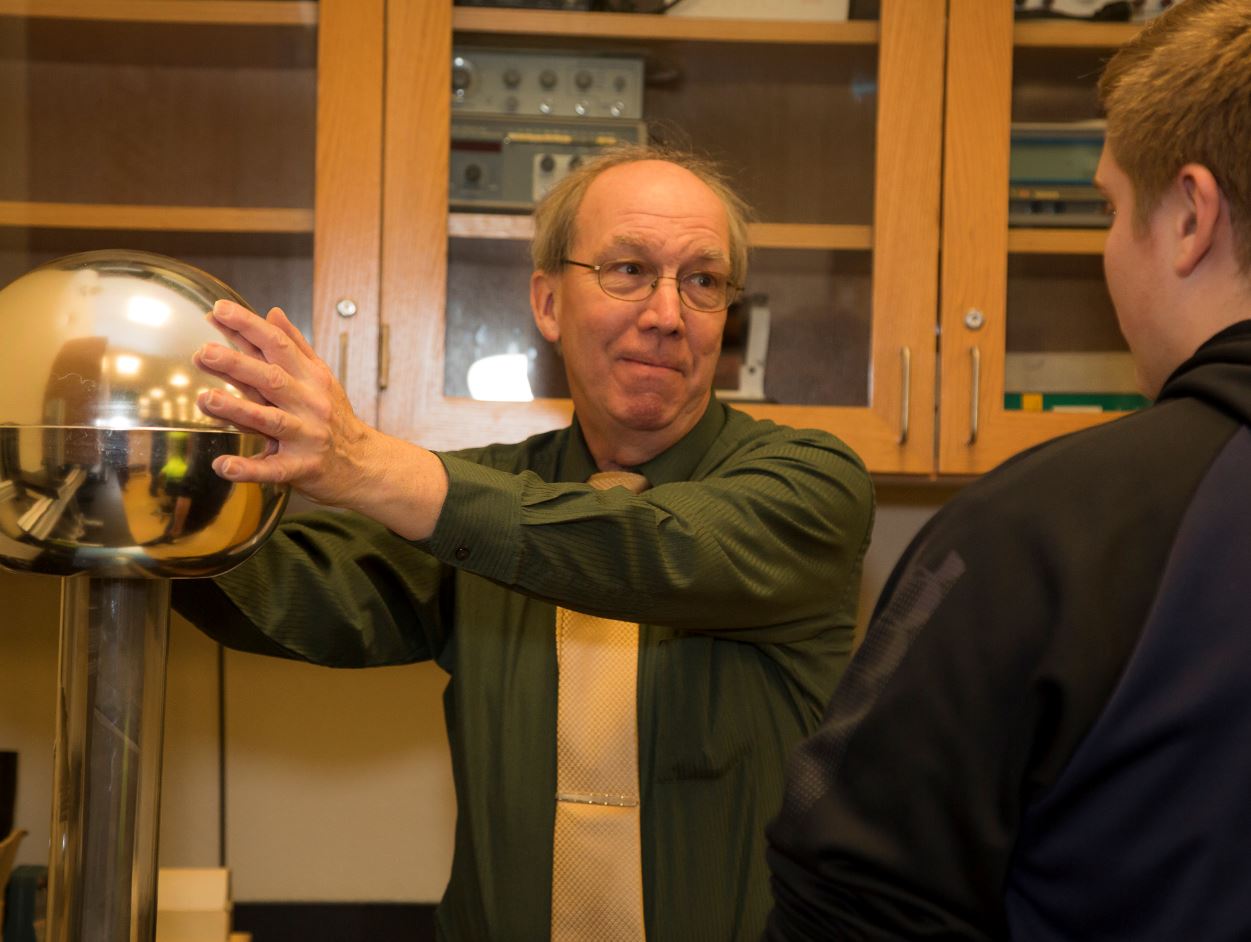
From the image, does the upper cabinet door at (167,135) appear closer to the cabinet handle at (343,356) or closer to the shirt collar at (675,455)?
the cabinet handle at (343,356)

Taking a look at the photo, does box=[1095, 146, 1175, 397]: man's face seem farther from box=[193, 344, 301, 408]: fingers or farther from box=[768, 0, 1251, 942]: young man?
box=[193, 344, 301, 408]: fingers

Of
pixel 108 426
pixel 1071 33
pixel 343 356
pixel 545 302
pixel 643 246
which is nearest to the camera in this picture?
pixel 108 426

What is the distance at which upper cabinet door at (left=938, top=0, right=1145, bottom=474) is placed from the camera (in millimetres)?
1510

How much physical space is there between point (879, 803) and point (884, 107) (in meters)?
Result: 1.13

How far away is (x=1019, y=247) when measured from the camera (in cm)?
154

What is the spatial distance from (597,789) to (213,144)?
0.93 metres

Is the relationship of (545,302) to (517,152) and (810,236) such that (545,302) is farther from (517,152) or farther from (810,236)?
(810,236)

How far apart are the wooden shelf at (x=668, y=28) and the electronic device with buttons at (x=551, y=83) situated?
3cm

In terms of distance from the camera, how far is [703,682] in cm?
110

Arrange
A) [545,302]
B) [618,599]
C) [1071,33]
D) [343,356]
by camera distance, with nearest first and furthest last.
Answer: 1. [618,599]
2. [545,302]
3. [343,356]
4. [1071,33]

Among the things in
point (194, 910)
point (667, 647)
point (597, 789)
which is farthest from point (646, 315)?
point (194, 910)

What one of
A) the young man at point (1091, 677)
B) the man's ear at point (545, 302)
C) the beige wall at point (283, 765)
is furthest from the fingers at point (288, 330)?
the beige wall at point (283, 765)

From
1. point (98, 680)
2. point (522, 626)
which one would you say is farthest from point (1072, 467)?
point (522, 626)

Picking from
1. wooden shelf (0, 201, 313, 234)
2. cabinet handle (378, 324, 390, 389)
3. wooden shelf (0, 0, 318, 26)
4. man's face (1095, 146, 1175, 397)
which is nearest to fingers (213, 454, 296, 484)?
man's face (1095, 146, 1175, 397)
